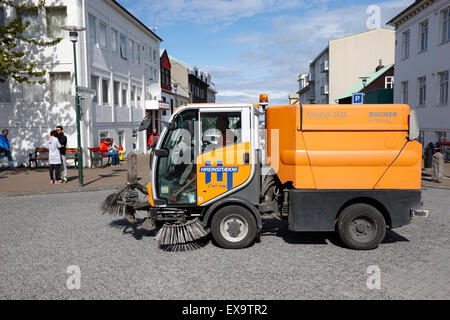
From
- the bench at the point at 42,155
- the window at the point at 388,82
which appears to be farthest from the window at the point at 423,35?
the bench at the point at 42,155

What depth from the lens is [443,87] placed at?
765 inches

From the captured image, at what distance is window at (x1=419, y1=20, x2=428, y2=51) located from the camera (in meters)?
21.2

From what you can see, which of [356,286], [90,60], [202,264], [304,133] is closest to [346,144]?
[304,133]

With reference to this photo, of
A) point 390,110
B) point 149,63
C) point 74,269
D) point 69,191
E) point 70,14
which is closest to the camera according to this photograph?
point 74,269

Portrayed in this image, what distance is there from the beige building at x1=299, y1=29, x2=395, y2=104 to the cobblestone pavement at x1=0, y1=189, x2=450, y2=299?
4057 cm

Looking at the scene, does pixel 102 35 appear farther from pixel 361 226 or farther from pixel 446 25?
pixel 446 25

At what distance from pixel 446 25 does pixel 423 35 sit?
8.80ft

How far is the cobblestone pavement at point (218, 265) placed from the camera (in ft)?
13.6

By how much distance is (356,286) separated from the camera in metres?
4.27

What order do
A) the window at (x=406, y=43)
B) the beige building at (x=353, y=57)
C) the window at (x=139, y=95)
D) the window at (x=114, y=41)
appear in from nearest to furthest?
the window at (x=114, y=41) → the window at (x=406, y=43) → the window at (x=139, y=95) → the beige building at (x=353, y=57)

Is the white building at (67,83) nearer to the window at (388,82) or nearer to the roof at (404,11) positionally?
the roof at (404,11)

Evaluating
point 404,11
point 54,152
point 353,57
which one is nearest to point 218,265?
point 54,152
